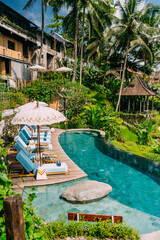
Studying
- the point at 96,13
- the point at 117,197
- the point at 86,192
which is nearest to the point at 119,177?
the point at 117,197

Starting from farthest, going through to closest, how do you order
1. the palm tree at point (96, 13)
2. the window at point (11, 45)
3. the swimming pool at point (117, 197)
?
the window at point (11, 45) < the palm tree at point (96, 13) < the swimming pool at point (117, 197)

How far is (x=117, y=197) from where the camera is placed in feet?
19.2

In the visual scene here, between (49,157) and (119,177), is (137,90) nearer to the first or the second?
(119,177)

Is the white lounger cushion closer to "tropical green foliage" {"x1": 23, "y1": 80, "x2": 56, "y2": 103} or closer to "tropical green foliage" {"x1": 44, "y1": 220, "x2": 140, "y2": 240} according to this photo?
"tropical green foliage" {"x1": 44, "y1": 220, "x2": 140, "y2": 240}

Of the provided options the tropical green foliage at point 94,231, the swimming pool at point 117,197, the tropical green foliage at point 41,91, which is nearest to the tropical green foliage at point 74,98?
the tropical green foliage at point 41,91

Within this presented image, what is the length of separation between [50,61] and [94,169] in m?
30.5

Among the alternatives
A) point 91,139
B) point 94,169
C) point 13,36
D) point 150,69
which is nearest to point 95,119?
point 91,139

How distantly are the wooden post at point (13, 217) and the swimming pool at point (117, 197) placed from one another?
3316 mm

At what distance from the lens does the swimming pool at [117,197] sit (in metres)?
4.88

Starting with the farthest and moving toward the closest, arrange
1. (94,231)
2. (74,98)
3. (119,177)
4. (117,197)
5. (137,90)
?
(137,90)
(74,98)
(119,177)
(117,197)
(94,231)

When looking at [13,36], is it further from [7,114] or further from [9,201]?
[9,201]

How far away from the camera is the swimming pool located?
4.88 m

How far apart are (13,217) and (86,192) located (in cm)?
409

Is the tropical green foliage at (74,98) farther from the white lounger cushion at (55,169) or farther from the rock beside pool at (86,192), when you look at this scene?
the rock beside pool at (86,192)
